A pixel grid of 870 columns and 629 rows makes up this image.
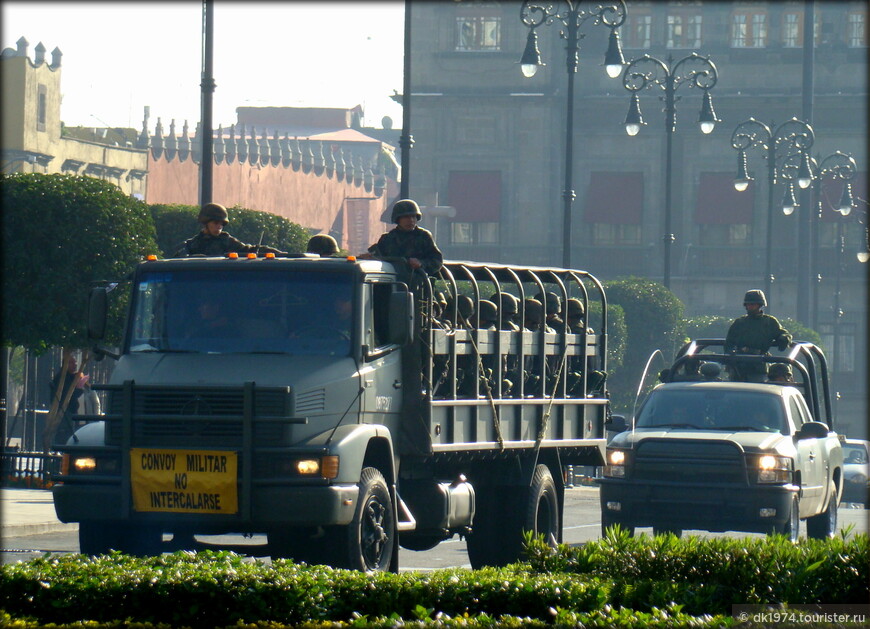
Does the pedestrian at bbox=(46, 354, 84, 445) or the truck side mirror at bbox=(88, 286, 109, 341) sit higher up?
the truck side mirror at bbox=(88, 286, 109, 341)

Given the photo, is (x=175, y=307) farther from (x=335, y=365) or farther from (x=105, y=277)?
(x=105, y=277)

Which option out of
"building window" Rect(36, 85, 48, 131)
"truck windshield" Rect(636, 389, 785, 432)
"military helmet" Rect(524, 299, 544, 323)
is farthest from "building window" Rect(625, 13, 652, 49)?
"military helmet" Rect(524, 299, 544, 323)

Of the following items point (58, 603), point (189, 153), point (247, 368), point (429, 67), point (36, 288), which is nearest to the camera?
point (58, 603)

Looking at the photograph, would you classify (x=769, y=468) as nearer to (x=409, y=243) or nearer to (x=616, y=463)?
(x=616, y=463)

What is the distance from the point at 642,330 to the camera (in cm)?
4762

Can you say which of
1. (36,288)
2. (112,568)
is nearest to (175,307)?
(112,568)

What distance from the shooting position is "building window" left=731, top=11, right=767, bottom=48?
73625 mm

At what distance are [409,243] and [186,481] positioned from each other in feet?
9.38

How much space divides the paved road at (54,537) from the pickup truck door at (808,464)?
0.63 meters

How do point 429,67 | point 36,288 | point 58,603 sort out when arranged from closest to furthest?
point 58,603 → point 36,288 → point 429,67

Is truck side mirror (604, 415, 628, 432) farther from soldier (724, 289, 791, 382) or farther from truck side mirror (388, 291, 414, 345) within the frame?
truck side mirror (388, 291, 414, 345)

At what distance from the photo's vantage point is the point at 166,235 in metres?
29.2

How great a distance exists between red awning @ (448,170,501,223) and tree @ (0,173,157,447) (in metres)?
49.3

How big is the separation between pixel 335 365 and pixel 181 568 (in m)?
3.40
